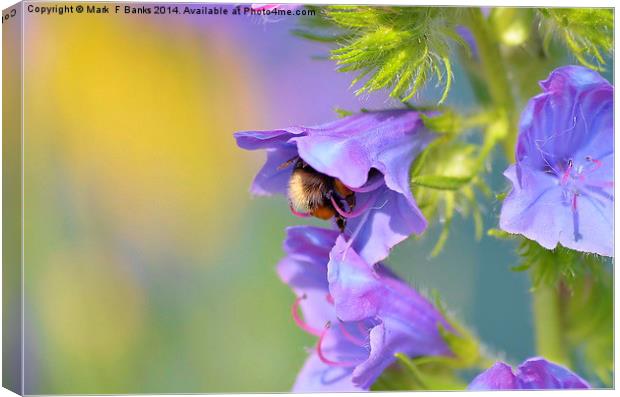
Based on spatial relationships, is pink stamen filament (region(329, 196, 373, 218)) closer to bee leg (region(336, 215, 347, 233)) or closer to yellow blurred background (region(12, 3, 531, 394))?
bee leg (region(336, 215, 347, 233))

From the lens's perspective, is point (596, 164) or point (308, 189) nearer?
point (308, 189)

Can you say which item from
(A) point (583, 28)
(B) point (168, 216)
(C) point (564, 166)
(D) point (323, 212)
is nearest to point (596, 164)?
(C) point (564, 166)

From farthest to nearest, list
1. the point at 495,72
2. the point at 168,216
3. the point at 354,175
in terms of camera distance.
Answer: the point at 168,216
the point at 495,72
the point at 354,175

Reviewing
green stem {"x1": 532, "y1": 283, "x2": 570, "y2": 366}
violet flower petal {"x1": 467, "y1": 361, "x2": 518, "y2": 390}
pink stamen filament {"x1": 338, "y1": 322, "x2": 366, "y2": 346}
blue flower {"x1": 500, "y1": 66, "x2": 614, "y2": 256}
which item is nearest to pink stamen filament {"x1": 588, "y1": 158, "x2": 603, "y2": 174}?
blue flower {"x1": 500, "y1": 66, "x2": 614, "y2": 256}

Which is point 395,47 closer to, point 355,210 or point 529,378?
point 355,210

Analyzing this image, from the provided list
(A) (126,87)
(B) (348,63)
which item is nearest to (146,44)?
(A) (126,87)

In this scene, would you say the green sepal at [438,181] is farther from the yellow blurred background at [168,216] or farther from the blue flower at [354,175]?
the yellow blurred background at [168,216]

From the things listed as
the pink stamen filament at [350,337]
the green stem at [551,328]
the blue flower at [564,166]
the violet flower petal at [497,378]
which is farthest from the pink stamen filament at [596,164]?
the pink stamen filament at [350,337]
